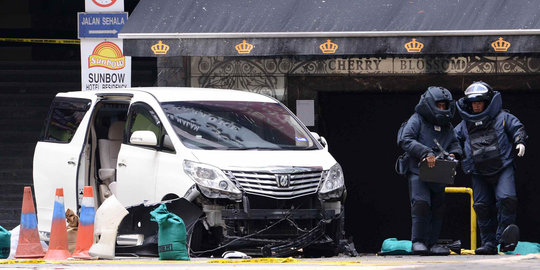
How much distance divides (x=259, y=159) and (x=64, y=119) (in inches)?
115

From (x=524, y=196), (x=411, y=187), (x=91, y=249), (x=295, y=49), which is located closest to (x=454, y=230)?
(x=524, y=196)

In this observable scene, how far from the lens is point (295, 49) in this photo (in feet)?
53.4

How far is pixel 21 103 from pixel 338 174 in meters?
9.95

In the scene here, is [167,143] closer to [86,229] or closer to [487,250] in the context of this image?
[86,229]

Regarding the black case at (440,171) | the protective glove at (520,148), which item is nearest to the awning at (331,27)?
the protective glove at (520,148)

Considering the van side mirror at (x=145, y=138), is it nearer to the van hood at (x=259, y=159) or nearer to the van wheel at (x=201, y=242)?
the van hood at (x=259, y=159)

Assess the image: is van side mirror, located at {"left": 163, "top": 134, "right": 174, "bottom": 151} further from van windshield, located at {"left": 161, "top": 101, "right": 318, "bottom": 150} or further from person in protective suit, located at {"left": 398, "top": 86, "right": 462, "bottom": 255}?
person in protective suit, located at {"left": 398, "top": 86, "right": 462, "bottom": 255}

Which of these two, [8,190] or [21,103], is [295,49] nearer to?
[8,190]

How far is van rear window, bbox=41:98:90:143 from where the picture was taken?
45.3 ft

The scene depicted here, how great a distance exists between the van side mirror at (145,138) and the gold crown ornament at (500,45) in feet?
16.5

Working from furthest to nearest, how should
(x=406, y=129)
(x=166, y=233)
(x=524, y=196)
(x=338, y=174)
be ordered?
(x=524, y=196) → (x=406, y=129) → (x=338, y=174) → (x=166, y=233)

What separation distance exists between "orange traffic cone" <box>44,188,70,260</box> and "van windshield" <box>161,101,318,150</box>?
1302mm

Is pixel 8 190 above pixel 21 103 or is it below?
below

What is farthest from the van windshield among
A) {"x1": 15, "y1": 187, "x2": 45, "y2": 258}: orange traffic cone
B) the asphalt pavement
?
{"x1": 15, "y1": 187, "x2": 45, "y2": 258}: orange traffic cone
